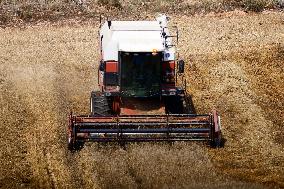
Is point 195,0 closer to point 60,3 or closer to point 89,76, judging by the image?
point 60,3

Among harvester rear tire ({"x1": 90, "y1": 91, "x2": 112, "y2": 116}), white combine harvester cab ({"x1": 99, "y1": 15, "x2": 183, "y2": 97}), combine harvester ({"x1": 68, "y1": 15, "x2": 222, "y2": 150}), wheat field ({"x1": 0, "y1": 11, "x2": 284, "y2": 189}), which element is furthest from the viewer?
harvester rear tire ({"x1": 90, "y1": 91, "x2": 112, "y2": 116})

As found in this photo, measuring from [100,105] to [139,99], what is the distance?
1.10 m

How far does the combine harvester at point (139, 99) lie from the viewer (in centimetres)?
1441

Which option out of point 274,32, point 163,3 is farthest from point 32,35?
point 274,32

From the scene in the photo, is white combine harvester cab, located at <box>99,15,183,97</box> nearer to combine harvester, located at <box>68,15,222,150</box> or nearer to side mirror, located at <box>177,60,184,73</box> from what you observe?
combine harvester, located at <box>68,15,222,150</box>

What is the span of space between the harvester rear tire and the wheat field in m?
1.07

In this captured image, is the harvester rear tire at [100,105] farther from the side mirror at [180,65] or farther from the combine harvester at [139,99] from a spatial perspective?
the side mirror at [180,65]

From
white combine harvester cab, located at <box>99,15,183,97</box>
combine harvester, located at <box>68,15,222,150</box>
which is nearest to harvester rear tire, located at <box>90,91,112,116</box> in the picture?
combine harvester, located at <box>68,15,222,150</box>

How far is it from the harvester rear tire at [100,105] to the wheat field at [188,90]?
3.50ft

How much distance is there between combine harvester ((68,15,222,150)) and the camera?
14406mm

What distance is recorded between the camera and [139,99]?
15273mm

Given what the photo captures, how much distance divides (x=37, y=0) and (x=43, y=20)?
90.2 inches

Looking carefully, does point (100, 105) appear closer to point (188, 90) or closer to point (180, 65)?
point (180, 65)

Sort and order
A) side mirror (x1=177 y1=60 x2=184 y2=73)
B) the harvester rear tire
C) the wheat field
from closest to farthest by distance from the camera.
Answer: the wheat field, side mirror (x1=177 y1=60 x2=184 y2=73), the harvester rear tire
